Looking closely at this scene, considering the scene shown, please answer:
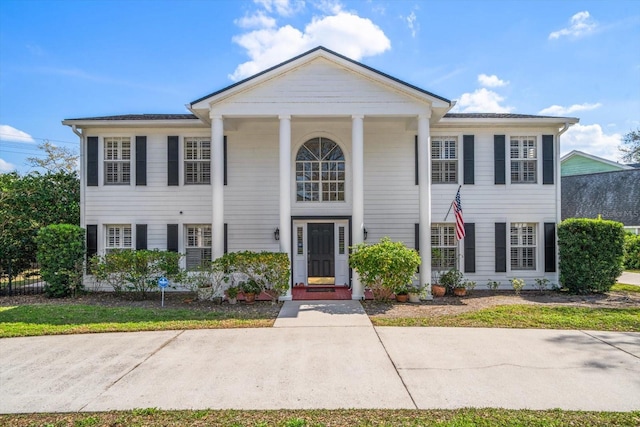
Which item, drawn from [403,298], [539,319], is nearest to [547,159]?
[539,319]

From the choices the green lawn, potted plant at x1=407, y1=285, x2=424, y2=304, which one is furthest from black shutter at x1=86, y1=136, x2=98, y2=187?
potted plant at x1=407, y1=285, x2=424, y2=304

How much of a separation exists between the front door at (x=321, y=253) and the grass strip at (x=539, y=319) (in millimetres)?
3661

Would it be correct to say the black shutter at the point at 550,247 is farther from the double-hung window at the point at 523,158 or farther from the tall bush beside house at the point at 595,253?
the double-hung window at the point at 523,158

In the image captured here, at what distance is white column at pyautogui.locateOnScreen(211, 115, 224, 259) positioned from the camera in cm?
981

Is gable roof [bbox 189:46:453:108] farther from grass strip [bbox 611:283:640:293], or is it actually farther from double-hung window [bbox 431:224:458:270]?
grass strip [bbox 611:283:640:293]

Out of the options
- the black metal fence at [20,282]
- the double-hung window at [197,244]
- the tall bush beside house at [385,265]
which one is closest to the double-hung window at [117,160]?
the double-hung window at [197,244]

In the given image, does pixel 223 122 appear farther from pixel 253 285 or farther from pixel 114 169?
pixel 253 285

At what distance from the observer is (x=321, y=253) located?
11.4 metres

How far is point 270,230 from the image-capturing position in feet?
37.1

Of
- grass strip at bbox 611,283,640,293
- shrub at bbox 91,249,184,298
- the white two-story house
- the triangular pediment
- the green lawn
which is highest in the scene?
the triangular pediment

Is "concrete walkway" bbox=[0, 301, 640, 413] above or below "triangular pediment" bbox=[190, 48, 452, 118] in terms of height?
below

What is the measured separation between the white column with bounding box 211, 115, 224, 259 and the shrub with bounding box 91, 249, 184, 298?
4.12 feet

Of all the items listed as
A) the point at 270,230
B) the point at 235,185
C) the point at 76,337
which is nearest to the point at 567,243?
the point at 270,230

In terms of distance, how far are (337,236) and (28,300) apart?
890 centimetres
